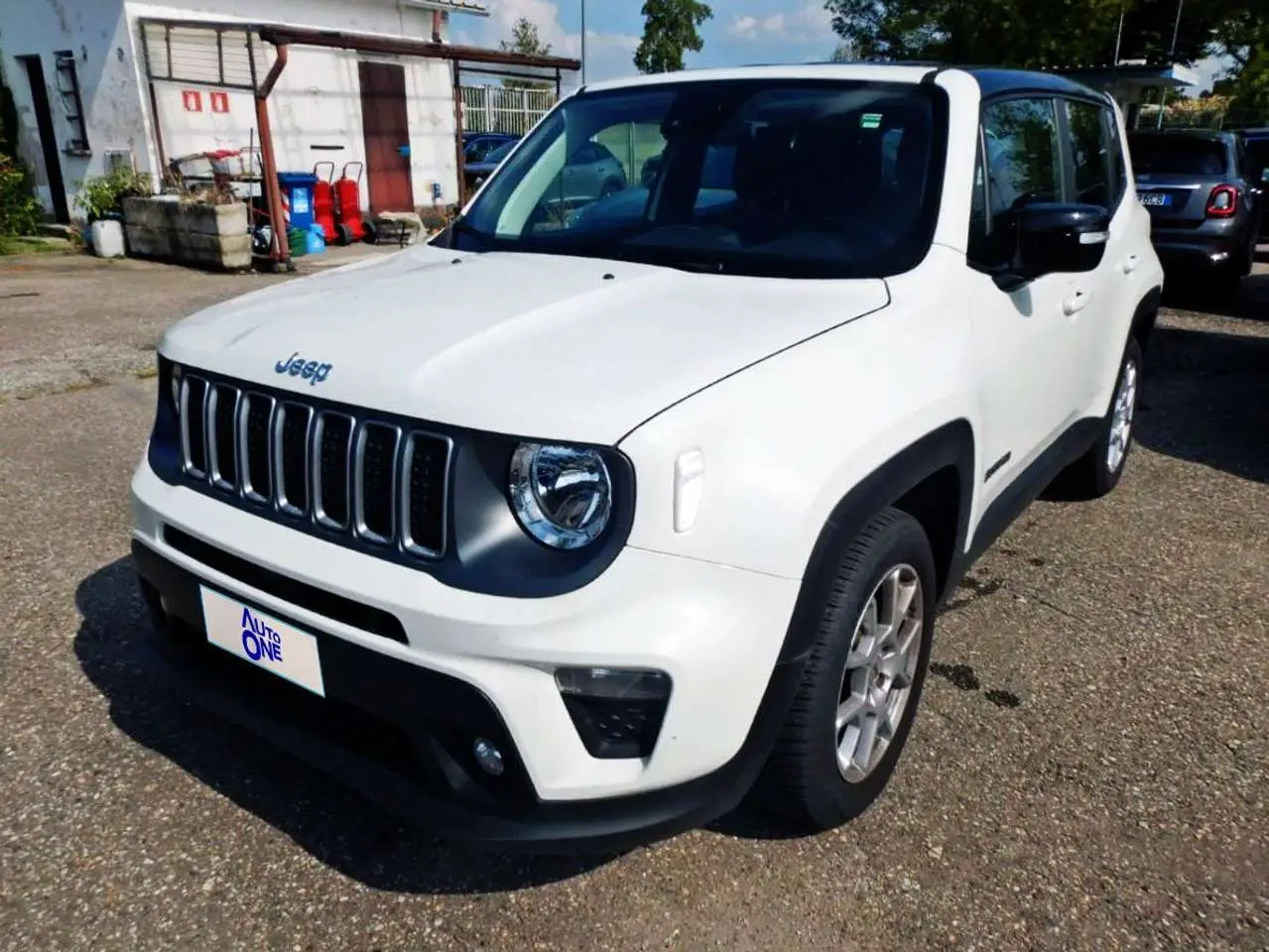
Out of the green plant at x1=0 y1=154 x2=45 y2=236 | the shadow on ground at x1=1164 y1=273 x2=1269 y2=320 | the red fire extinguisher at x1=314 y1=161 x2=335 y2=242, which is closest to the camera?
the shadow on ground at x1=1164 y1=273 x2=1269 y2=320

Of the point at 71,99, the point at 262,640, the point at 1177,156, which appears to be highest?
the point at 71,99

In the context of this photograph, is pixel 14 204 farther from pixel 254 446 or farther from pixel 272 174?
pixel 254 446

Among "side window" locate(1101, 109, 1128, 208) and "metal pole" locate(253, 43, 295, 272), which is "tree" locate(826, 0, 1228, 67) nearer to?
"metal pole" locate(253, 43, 295, 272)

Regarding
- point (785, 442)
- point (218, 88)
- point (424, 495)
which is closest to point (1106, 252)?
point (785, 442)

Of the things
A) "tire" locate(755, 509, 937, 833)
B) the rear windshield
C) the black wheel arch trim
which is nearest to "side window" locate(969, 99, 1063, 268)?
"tire" locate(755, 509, 937, 833)

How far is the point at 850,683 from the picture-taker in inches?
95.3

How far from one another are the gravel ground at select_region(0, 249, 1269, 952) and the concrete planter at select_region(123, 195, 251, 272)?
8.37 m

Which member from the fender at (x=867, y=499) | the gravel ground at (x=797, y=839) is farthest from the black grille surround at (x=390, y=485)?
the gravel ground at (x=797, y=839)

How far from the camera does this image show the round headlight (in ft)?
6.18

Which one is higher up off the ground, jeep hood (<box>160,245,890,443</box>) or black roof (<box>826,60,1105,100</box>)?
black roof (<box>826,60,1105,100</box>)

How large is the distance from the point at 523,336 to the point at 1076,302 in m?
2.25

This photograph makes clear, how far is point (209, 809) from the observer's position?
102 inches

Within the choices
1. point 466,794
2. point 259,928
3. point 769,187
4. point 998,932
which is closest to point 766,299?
point 769,187

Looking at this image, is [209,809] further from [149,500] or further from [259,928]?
[149,500]
